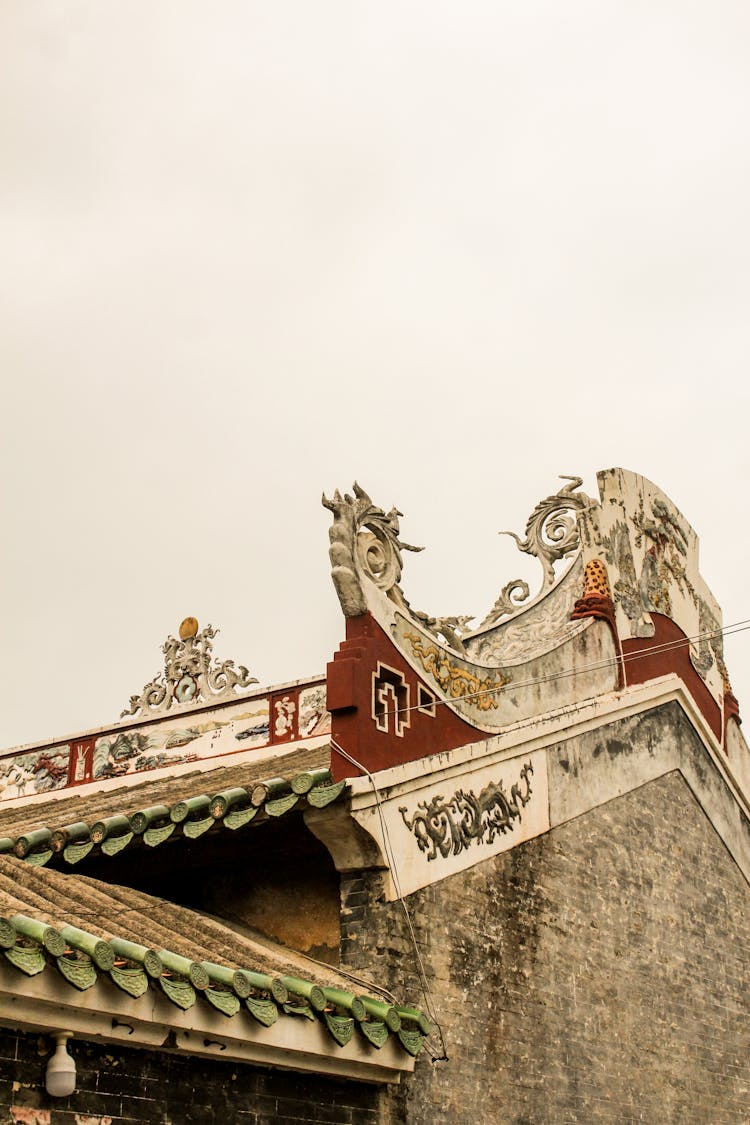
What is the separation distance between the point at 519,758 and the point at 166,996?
4229mm

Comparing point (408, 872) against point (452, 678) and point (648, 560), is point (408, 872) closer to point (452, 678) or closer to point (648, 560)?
point (452, 678)

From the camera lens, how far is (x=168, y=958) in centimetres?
682

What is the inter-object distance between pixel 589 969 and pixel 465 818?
5.98ft

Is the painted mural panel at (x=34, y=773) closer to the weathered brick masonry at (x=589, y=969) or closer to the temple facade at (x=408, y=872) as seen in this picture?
the temple facade at (x=408, y=872)

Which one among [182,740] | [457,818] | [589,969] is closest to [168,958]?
[457,818]

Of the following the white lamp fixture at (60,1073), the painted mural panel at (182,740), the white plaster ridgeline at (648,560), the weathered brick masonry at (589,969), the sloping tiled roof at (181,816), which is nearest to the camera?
the white lamp fixture at (60,1073)

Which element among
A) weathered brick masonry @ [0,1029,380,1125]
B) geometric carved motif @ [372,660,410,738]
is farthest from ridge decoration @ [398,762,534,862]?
weathered brick masonry @ [0,1029,380,1125]

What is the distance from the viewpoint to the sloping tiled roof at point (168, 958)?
622cm

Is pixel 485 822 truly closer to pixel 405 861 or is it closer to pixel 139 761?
pixel 405 861

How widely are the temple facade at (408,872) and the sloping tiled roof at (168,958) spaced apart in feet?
0.07

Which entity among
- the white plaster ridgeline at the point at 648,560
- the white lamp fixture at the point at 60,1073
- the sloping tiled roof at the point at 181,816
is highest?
the white plaster ridgeline at the point at 648,560

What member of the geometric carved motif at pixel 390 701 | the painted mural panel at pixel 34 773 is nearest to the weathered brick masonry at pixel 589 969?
the geometric carved motif at pixel 390 701

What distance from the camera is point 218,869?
9.55 metres

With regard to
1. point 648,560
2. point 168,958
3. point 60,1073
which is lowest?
point 60,1073
